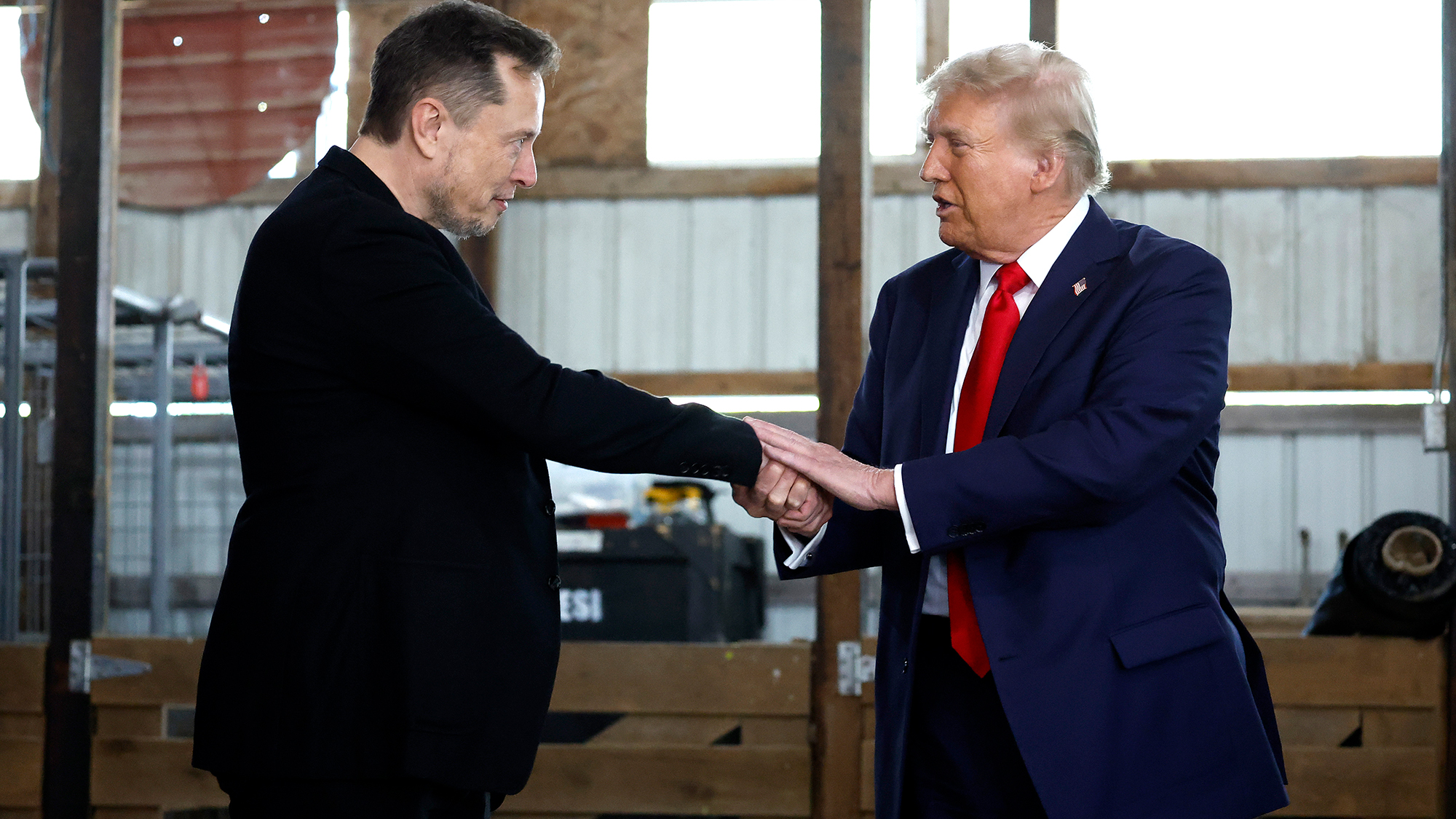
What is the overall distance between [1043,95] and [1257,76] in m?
6.78

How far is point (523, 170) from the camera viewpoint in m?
1.79

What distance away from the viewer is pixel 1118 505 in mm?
1587

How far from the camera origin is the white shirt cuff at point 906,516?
1.61 m

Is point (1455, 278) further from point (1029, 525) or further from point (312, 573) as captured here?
point (312, 573)

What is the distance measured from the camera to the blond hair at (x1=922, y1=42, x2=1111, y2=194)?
1.80 m

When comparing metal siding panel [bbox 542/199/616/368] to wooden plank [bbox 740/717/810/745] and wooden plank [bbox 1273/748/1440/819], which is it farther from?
wooden plank [bbox 1273/748/1440/819]

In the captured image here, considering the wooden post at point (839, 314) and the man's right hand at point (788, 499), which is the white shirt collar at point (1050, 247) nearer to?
the man's right hand at point (788, 499)

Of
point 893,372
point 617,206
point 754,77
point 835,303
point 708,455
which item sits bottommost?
point 708,455

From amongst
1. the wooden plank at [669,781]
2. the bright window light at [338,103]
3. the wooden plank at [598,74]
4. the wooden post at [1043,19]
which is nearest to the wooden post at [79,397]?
the wooden plank at [669,781]

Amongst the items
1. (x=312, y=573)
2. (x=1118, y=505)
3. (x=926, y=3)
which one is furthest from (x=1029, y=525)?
(x=926, y=3)

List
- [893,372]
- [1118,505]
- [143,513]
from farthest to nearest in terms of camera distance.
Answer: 1. [143,513]
2. [893,372]
3. [1118,505]

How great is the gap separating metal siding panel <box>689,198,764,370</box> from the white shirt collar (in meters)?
6.24

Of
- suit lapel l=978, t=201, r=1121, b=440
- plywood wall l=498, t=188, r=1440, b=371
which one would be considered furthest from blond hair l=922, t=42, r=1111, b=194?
plywood wall l=498, t=188, r=1440, b=371

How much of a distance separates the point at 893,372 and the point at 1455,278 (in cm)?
208
